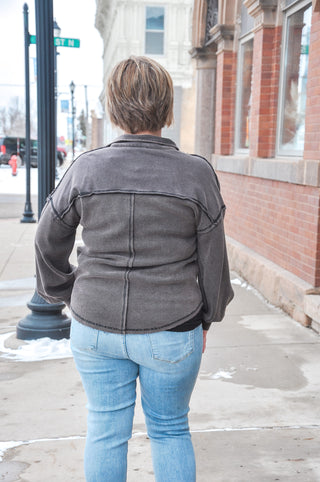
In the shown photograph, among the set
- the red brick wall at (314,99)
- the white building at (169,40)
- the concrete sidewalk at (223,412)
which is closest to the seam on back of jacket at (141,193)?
the concrete sidewalk at (223,412)

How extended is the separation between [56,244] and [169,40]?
30.5 metres

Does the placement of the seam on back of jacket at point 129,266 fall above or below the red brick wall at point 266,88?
below

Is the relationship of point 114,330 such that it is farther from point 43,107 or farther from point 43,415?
point 43,107

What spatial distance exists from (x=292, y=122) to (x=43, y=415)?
4523 millimetres

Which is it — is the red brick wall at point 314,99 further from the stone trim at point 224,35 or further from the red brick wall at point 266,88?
the stone trim at point 224,35

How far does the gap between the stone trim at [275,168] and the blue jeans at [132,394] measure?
12.2 ft

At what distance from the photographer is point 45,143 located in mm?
5238

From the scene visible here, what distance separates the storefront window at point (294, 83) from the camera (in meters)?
6.75

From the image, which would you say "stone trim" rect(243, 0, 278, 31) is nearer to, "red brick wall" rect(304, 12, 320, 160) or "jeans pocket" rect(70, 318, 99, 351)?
"red brick wall" rect(304, 12, 320, 160)

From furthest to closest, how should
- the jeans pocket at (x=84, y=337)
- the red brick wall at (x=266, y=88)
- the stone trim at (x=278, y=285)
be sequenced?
1. the red brick wall at (x=266, y=88)
2. the stone trim at (x=278, y=285)
3. the jeans pocket at (x=84, y=337)

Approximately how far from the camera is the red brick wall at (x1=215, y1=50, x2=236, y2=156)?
30.1ft

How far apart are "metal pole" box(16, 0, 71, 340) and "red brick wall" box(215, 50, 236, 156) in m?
4.39

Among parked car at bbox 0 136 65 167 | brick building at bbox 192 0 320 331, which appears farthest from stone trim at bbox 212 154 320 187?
parked car at bbox 0 136 65 167

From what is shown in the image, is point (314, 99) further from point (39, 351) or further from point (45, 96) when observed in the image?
point (39, 351)
